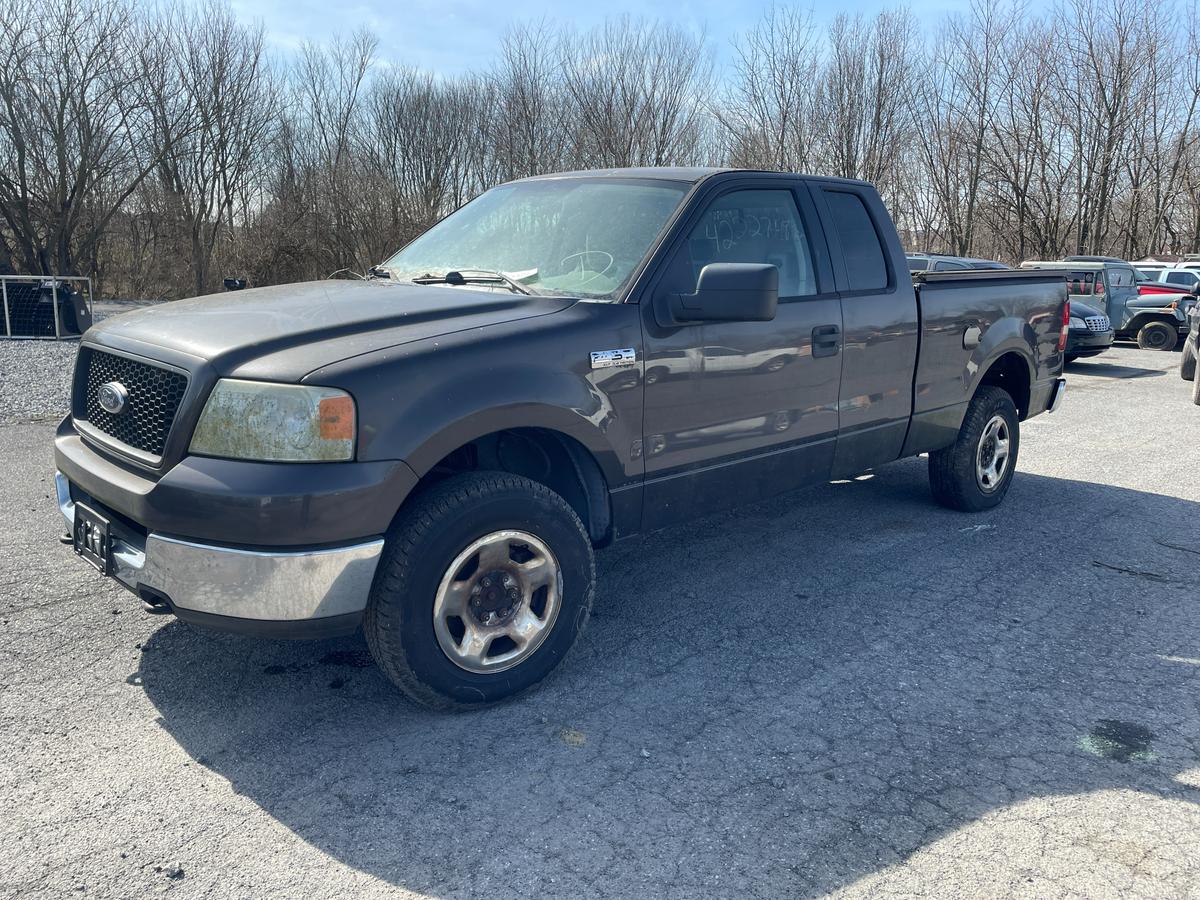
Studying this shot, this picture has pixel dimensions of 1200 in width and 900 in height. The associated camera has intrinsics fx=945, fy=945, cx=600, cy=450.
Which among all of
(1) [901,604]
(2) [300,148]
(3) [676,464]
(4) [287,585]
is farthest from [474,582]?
(2) [300,148]

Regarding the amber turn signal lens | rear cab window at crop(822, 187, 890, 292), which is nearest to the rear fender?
rear cab window at crop(822, 187, 890, 292)

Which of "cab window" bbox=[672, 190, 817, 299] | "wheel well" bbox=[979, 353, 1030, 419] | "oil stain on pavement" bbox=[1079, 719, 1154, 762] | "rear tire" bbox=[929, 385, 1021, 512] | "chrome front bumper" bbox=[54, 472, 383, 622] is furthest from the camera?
"wheel well" bbox=[979, 353, 1030, 419]

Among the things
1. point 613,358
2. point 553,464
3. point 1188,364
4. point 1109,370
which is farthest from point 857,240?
point 1109,370

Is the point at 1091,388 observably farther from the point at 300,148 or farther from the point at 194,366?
the point at 300,148

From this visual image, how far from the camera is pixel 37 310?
14805mm

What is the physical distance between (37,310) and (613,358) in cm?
1442

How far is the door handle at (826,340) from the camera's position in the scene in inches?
173

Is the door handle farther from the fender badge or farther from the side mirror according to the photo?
the fender badge

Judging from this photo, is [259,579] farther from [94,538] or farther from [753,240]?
[753,240]

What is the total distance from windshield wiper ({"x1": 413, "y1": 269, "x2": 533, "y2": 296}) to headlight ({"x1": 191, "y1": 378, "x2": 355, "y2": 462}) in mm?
1215

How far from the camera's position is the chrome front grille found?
306 centimetres

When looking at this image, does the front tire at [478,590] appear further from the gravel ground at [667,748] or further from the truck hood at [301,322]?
the truck hood at [301,322]

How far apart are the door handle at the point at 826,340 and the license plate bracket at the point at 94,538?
3013mm

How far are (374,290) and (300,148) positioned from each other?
1148 inches
